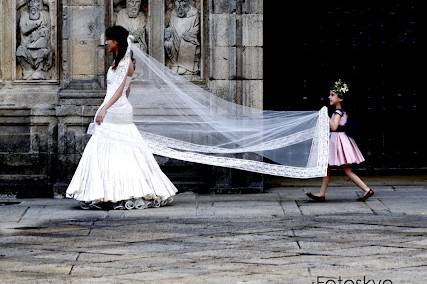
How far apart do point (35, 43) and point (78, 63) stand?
0.66 m

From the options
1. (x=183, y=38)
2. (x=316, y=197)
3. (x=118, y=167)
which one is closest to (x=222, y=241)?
(x=118, y=167)

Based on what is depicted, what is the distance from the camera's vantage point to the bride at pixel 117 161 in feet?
43.5

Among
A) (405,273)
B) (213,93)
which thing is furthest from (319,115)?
(405,273)

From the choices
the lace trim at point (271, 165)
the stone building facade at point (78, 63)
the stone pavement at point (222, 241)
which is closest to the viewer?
the stone pavement at point (222, 241)

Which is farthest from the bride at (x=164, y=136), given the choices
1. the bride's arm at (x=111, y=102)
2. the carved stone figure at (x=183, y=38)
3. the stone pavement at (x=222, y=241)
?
the carved stone figure at (x=183, y=38)

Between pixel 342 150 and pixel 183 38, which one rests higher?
pixel 183 38

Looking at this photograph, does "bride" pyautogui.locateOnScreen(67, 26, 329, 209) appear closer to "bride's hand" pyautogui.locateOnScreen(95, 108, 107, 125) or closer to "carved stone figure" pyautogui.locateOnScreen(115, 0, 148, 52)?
"bride's hand" pyautogui.locateOnScreen(95, 108, 107, 125)

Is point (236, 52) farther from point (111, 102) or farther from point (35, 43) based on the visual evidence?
point (35, 43)

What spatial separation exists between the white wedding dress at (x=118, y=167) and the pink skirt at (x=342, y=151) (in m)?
2.01

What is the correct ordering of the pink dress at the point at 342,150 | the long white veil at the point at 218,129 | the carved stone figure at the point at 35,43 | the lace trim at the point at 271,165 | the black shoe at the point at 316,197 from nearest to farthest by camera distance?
the pink dress at the point at 342,150 → the lace trim at the point at 271,165 → the black shoe at the point at 316,197 → the long white veil at the point at 218,129 → the carved stone figure at the point at 35,43

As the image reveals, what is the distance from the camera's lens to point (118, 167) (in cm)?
1331

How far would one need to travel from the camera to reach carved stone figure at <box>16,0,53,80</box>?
15.0m

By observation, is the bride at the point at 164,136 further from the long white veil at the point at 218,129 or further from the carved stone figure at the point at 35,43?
the carved stone figure at the point at 35,43

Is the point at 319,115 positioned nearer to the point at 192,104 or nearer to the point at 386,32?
the point at 192,104
